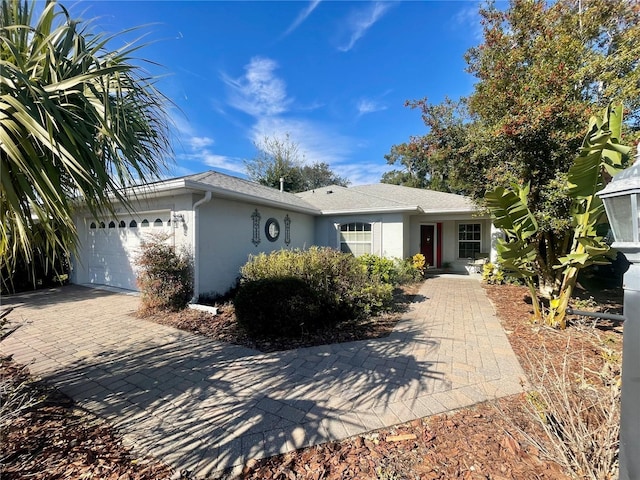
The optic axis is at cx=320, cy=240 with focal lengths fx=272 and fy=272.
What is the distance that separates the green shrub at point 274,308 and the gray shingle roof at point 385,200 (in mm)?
7501

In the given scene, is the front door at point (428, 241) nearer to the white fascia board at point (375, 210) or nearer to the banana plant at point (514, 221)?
the white fascia board at point (375, 210)

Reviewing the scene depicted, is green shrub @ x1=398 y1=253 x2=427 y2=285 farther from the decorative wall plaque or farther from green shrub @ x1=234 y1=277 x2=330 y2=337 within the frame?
green shrub @ x1=234 y1=277 x2=330 y2=337

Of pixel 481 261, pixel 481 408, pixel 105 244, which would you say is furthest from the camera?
pixel 481 261

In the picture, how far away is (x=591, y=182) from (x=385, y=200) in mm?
8482

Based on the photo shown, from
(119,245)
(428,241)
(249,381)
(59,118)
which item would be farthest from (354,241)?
(59,118)

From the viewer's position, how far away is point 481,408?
3.00 metres

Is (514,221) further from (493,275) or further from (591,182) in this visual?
(493,275)

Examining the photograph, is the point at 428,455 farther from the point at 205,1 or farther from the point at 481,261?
the point at 481,261

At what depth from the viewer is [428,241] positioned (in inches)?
585

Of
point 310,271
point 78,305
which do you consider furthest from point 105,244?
point 310,271

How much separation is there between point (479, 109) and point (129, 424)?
984cm

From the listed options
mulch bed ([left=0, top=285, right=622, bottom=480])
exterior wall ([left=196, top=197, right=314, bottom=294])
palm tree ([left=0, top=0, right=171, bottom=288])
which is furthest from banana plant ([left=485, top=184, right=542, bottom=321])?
exterior wall ([left=196, top=197, right=314, bottom=294])

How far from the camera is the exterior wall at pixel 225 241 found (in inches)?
303

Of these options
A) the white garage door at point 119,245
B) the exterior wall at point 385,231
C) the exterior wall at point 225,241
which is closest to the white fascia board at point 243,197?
the exterior wall at point 225,241
